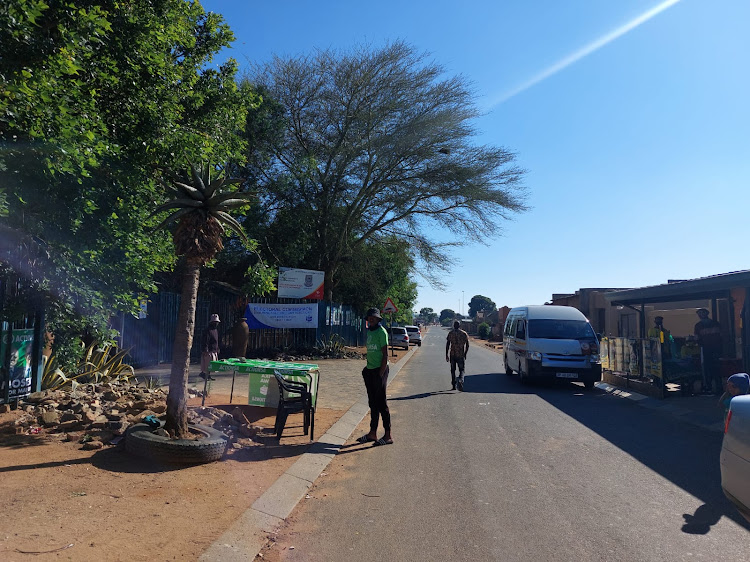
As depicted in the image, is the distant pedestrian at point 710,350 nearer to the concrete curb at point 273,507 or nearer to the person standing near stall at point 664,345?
the person standing near stall at point 664,345

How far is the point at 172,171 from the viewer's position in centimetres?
781

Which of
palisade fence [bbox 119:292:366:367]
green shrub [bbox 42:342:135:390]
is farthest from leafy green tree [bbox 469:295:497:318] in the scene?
green shrub [bbox 42:342:135:390]

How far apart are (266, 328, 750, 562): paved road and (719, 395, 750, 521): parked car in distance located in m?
0.52

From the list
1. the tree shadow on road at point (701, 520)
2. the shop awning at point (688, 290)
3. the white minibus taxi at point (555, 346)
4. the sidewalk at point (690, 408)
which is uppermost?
the shop awning at point (688, 290)

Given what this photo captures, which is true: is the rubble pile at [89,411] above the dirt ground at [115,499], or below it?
above

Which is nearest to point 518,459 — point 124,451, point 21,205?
point 124,451

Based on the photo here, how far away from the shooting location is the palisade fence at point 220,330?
48.0 ft

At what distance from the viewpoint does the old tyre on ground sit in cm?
581

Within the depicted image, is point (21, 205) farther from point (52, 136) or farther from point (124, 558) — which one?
point (124, 558)

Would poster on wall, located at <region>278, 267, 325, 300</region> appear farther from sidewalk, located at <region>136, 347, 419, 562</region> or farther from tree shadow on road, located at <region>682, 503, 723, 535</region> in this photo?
tree shadow on road, located at <region>682, 503, 723, 535</region>

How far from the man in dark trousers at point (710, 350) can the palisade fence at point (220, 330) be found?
36.3ft

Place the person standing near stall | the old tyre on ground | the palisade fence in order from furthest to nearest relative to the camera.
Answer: the palisade fence, the person standing near stall, the old tyre on ground

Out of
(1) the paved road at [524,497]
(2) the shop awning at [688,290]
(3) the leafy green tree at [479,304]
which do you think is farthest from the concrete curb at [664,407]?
(3) the leafy green tree at [479,304]

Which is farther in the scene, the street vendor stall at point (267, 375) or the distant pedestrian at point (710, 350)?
the distant pedestrian at point (710, 350)
